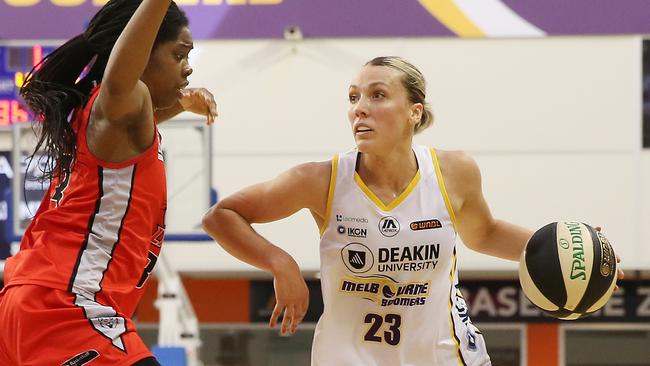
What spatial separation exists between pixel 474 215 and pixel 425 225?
28cm

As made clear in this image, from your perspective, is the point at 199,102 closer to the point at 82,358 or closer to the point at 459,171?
the point at 459,171

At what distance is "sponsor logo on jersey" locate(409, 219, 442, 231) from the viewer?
3736 millimetres

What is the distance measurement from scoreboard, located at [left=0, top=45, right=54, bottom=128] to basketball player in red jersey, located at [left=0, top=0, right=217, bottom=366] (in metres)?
6.07

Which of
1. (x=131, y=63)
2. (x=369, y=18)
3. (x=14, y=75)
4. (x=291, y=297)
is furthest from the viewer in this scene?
(x=369, y=18)

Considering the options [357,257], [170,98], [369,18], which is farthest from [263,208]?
[369,18]

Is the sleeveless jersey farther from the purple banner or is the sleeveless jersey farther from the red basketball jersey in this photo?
the purple banner

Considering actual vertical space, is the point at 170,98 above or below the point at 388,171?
above

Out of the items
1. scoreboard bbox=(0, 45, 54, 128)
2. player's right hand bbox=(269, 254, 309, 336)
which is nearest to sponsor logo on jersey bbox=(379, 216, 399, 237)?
player's right hand bbox=(269, 254, 309, 336)

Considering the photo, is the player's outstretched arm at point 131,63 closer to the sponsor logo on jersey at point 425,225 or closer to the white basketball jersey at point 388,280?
the white basketball jersey at point 388,280

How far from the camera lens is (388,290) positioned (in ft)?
12.2

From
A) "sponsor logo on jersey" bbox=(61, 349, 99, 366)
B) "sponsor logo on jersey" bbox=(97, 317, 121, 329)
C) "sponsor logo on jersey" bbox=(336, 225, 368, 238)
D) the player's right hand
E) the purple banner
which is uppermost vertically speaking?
the purple banner

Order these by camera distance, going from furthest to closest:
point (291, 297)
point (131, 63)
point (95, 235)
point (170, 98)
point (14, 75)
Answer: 1. point (14, 75)
2. point (291, 297)
3. point (170, 98)
4. point (95, 235)
5. point (131, 63)

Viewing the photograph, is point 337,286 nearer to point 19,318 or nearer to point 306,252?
point 19,318

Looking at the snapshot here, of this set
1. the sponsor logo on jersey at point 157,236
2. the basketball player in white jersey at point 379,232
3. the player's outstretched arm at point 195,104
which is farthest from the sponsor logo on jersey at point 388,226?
the sponsor logo on jersey at point 157,236
